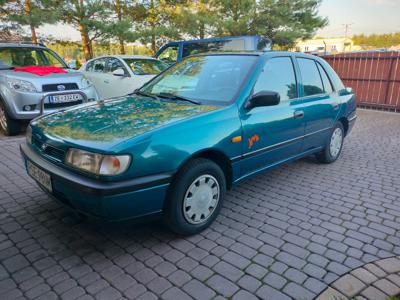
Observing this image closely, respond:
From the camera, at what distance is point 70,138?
246 cm

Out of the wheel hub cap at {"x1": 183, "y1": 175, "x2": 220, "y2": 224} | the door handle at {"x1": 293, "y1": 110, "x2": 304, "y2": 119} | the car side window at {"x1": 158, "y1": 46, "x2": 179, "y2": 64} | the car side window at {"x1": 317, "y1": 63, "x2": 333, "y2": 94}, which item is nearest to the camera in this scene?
the wheel hub cap at {"x1": 183, "y1": 175, "x2": 220, "y2": 224}

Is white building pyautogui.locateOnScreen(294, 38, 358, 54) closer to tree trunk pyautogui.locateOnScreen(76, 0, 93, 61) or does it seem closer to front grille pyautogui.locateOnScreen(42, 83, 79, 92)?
tree trunk pyautogui.locateOnScreen(76, 0, 93, 61)

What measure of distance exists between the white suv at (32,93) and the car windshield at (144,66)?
1790 millimetres

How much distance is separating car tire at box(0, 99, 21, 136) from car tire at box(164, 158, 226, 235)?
4.76 m

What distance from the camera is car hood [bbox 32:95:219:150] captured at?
2402 millimetres

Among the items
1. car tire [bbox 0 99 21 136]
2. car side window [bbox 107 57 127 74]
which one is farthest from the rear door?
car tire [bbox 0 99 21 136]

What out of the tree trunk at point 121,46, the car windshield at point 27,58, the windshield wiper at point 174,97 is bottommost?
the windshield wiper at point 174,97

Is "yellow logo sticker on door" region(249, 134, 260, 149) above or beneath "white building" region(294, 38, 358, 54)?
beneath

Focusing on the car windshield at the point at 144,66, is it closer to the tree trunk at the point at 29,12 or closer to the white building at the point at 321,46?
the tree trunk at the point at 29,12

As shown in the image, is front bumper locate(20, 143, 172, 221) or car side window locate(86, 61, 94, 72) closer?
front bumper locate(20, 143, 172, 221)

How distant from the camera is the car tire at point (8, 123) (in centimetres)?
589

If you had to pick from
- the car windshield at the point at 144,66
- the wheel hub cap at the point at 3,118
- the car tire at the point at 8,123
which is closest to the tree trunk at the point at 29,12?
the car windshield at the point at 144,66

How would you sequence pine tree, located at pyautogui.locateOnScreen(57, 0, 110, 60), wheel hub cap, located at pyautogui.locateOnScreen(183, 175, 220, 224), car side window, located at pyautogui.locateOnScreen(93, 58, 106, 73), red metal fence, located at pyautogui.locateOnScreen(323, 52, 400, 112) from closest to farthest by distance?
wheel hub cap, located at pyautogui.locateOnScreen(183, 175, 220, 224) < car side window, located at pyautogui.locateOnScreen(93, 58, 106, 73) < red metal fence, located at pyautogui.locateOnScreen(323, 52, 400, 112) < pine tree, located at pyautogui.locateOnScreen(57, 0, 110, 60)

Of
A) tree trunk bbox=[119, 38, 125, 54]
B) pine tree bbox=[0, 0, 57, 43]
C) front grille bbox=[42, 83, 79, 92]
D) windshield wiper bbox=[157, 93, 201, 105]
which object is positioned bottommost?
front grille bbox=[42, 83, 79, 92]
